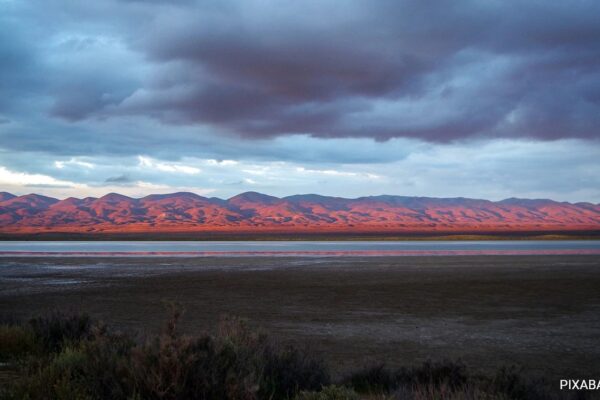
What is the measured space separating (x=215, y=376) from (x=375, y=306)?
1515cm

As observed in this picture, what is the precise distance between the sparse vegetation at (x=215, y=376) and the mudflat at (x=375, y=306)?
9.05 ft

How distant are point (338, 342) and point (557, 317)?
8.18m

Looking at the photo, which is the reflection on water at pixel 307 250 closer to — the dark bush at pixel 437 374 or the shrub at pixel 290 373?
the dark bush at pixel 437 374

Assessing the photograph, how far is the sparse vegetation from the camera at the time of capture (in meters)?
6.34

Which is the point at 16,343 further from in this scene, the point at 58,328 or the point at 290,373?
the point at 290,373

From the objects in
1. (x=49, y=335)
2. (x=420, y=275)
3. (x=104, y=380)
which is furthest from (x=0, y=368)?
(x=420, y=275)

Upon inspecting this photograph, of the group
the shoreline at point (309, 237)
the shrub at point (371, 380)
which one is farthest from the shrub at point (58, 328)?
the shoreline at point (309, 237)

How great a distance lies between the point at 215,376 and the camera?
6.57 m

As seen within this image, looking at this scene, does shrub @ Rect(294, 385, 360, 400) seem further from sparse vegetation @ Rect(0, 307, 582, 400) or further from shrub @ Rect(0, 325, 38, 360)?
shrub @ Rect(0, 325, 38, 360)

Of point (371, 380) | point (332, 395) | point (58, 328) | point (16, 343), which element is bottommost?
point (371, 380)

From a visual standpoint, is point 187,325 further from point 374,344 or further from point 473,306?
point 473,306

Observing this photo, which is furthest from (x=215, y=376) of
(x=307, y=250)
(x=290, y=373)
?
(x=307, y=250)

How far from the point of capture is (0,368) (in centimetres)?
959

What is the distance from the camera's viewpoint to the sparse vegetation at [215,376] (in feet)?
20.8
